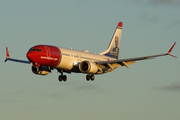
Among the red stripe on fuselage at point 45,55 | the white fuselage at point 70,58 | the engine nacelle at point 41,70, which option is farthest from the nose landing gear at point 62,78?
the red stripe on fuselage at point 45,55

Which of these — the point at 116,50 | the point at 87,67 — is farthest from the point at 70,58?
the point at 116,50

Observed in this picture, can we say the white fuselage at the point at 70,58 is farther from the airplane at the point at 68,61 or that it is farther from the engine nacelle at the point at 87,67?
the engine nacelle at the point at 87,67

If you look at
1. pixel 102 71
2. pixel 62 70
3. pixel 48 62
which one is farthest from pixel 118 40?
pixel 48 62

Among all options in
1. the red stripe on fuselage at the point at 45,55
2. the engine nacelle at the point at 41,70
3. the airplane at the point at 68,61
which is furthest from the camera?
the engine nacelle at the point at 41,70

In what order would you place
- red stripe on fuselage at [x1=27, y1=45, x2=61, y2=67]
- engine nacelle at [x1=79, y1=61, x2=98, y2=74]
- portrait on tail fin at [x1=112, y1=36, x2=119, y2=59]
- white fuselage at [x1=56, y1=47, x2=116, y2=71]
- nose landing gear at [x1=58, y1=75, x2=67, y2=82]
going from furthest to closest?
portrait on tail fin at [x1=112, y1=36, x2=119, y2=59] → nose landing gear at [x1=58, y1=75, x2=67, y2=82] → engine nacelle at [x1=79, y1=61, x2=98, y2=74] → white fuselage at [x1=56, y1=47, x2=116, y2=71] → red stripe on fuselage at [x1=27, y1=45, x2=61, y2=67]

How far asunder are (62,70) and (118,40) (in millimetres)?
22471

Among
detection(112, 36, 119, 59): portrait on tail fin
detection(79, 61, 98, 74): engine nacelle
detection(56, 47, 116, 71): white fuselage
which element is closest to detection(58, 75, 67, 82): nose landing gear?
detection(56, 47, 116, 71): white fuselage

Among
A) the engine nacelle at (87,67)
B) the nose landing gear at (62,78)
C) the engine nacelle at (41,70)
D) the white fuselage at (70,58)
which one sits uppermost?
the white fuselage at (70,58)

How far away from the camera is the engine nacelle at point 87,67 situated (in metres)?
66.1

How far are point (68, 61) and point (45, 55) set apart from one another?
4.90 m

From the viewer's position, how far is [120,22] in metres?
90.4

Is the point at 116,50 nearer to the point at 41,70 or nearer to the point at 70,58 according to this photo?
the point at 70,58

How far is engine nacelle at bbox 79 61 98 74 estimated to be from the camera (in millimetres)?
66125

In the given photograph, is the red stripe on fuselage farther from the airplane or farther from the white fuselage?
the white fuselage
